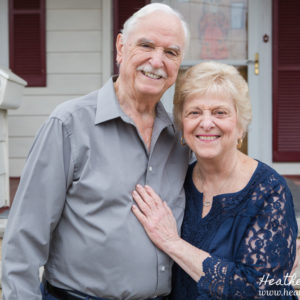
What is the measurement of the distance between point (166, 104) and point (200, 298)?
2.98 meters

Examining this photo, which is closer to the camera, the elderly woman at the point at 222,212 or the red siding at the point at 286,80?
the elderly woman at the point at 222,212

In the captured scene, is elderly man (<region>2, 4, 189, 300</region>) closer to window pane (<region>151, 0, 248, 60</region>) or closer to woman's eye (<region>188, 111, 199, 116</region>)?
woman's eye (<region>188, 111, 199, 116</region>)

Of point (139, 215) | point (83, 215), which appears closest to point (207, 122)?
point (139, 215)

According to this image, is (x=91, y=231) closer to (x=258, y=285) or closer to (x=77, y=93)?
(x=258, y=285)

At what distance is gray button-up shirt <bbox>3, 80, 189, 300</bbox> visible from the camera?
1.38m

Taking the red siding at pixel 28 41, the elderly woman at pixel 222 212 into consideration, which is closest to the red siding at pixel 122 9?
the red siding at pixel 28 41

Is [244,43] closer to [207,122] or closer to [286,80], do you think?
[286,80]

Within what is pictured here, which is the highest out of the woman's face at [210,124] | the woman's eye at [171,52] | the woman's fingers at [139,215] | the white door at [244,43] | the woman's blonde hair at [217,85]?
the white door at [244,43]

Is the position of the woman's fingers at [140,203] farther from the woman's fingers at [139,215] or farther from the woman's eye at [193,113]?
the woman's eye at [193,113]

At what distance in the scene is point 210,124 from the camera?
157 cm

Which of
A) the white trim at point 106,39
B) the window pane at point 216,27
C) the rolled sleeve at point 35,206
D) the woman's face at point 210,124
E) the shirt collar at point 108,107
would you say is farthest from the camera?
the window pane at point 216,27

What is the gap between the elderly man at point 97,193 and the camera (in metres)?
1.38

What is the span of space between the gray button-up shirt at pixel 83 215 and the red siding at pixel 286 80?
10.9 feet

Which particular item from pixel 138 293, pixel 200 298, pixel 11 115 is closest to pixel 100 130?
pixel 138 293
